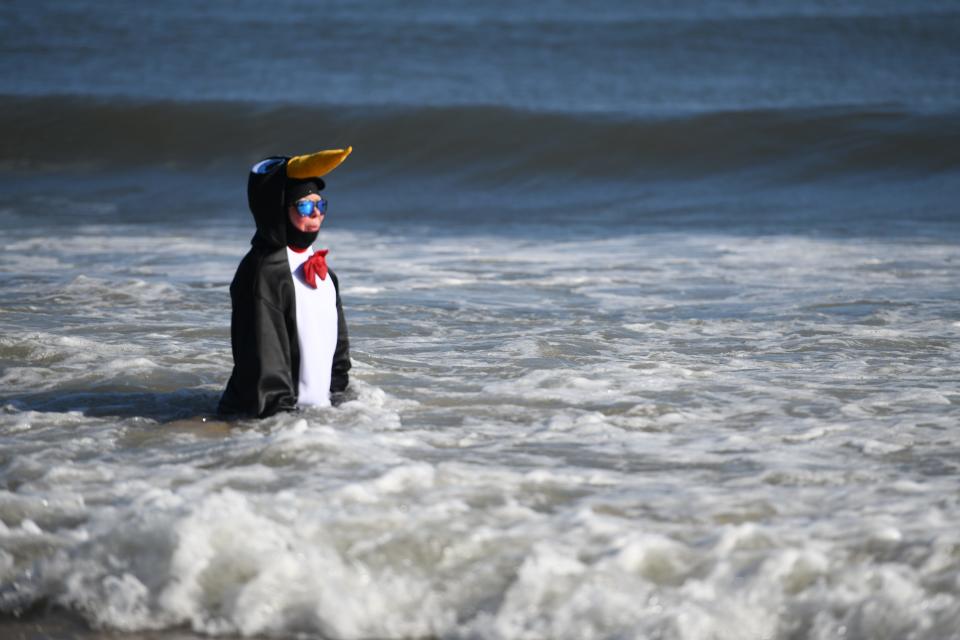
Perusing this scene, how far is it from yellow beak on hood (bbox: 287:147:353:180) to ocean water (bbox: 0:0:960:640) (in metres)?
0.94

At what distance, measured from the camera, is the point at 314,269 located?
466cm

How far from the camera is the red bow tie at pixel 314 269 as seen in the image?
4.64m

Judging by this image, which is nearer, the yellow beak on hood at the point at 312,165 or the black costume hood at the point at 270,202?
the yellow beak on hood at the point at 312,165

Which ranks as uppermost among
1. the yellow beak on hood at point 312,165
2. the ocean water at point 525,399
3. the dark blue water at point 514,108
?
the dark blue water at point 514,108

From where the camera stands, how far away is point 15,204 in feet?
48.5

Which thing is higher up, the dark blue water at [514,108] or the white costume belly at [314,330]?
the dark blue water at [514,108]

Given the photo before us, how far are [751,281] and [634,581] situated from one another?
19.4ft

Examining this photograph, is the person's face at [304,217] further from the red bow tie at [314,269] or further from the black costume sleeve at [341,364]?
the black costume sleeve at [341,364]

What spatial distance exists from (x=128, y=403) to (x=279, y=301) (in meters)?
1.13

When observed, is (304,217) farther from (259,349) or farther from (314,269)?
(259,349)

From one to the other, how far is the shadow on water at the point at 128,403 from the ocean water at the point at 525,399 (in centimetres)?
2

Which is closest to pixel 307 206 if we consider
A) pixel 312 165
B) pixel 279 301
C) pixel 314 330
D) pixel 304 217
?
pixel 304 217

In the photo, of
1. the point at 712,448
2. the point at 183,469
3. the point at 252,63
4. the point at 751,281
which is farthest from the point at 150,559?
the point at 252,63

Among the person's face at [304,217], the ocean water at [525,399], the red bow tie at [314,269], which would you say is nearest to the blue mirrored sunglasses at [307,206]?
the person's face at [304,217]
